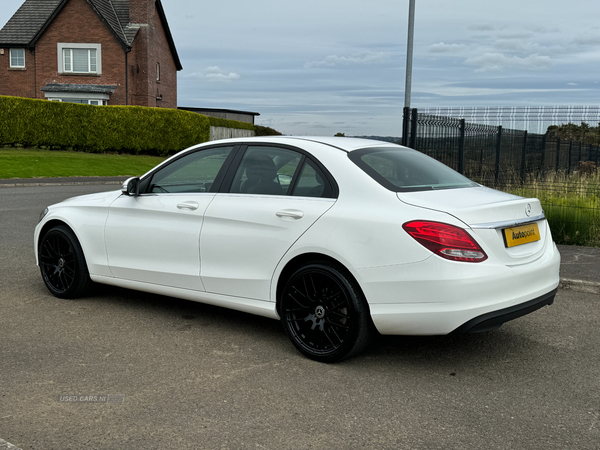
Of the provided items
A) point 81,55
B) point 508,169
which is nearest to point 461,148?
point 508,169

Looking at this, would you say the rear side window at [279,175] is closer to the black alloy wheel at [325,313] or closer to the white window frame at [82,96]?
the black alloy wheel at [325,313]

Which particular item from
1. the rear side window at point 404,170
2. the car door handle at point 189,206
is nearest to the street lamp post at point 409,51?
the rear side window at point 404,170

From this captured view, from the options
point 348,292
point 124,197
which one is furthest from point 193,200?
point 348,292

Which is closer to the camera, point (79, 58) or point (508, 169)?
point (508, 169)

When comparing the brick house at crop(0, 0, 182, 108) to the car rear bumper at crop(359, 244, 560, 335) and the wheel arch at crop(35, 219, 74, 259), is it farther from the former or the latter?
the car rear bumper at crop(359, 244, 560, 335)

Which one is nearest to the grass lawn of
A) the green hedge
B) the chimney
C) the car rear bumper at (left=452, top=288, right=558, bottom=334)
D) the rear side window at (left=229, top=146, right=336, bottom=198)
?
the green hedge

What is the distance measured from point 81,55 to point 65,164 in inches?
637

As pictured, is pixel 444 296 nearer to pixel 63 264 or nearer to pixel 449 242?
pixel 449 242

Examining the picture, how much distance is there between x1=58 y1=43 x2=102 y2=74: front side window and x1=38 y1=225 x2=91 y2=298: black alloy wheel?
3591 cm

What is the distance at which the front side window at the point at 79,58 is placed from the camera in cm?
3931

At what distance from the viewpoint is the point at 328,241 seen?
433cm

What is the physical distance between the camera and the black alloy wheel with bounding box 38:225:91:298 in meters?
5.98

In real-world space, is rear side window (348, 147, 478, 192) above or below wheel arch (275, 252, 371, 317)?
above

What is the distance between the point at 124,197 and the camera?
5762 mm
